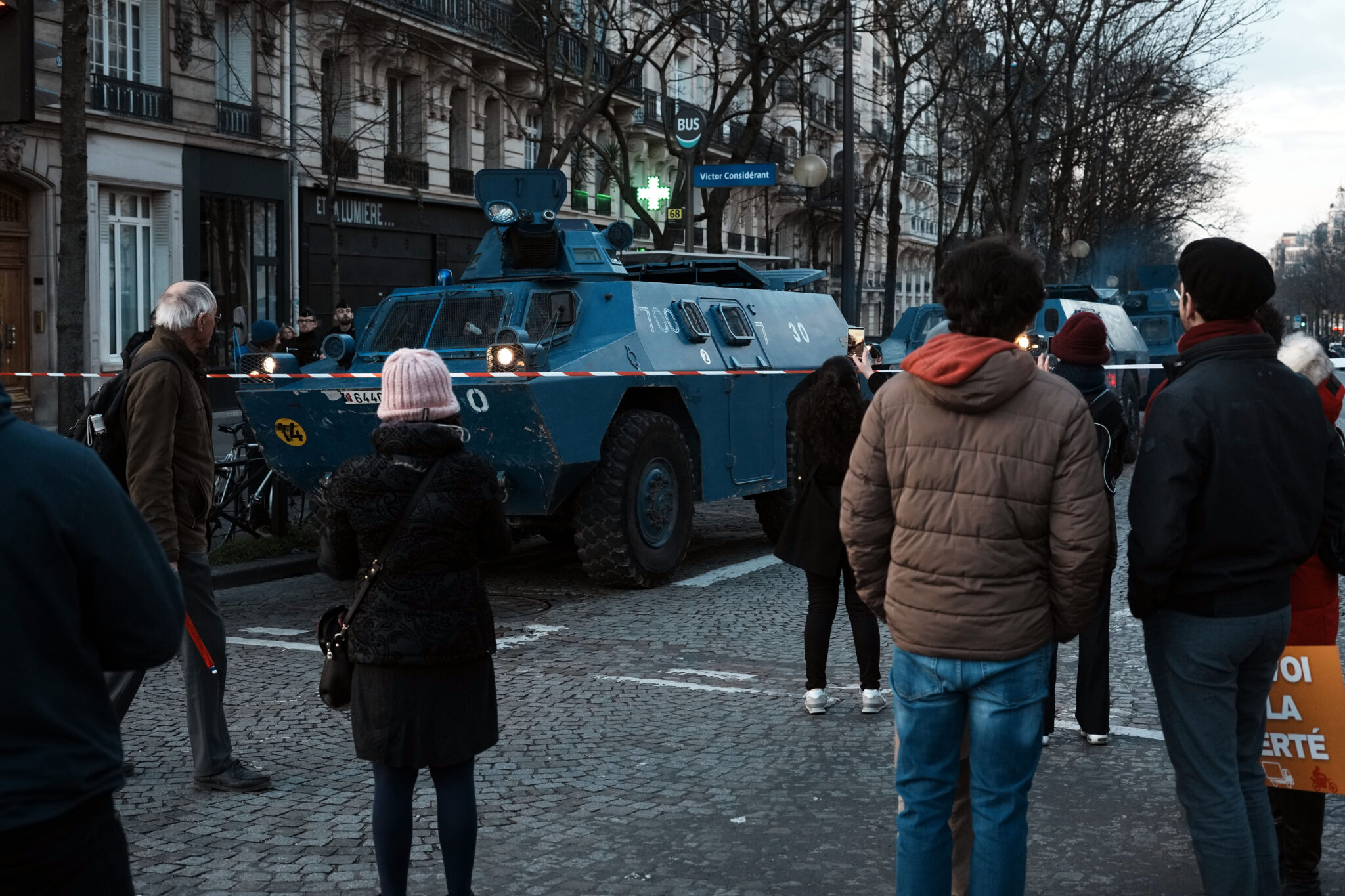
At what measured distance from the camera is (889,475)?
12.0 feet

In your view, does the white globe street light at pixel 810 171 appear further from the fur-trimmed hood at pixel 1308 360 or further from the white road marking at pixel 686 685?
the fur-trimmed hood at pixel 1308 360

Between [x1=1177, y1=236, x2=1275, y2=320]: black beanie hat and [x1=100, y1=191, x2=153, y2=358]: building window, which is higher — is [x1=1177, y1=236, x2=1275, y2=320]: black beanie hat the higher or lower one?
the lower one

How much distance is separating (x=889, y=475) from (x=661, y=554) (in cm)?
683

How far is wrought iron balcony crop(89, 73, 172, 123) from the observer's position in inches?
854

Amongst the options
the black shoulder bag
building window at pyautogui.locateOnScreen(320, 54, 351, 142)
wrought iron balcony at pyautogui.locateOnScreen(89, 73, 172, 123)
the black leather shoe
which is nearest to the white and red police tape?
the black leather shoe

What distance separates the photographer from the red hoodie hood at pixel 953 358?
3.46 m

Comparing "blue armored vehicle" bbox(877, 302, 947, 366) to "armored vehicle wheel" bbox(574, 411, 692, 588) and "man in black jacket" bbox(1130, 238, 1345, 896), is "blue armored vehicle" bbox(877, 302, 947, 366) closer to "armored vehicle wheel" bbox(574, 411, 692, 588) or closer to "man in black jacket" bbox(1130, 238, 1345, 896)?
"armored vehicle wheel" bbox(574, 411, 692, 588)

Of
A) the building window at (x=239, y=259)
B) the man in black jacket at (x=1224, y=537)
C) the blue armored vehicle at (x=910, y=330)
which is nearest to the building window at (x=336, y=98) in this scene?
the building window at (x=239, y=259)

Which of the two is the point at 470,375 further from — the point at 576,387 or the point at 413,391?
the point at 413,391

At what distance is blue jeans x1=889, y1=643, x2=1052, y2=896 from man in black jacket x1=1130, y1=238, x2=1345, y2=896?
1.28 feet

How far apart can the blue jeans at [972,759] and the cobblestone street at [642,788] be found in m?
0.99

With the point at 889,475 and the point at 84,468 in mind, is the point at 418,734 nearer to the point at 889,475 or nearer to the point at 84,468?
the point at 889,475

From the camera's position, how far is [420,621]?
13.3ft

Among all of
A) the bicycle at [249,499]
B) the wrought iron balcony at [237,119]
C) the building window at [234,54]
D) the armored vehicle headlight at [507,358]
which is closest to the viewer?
the armored vehicle headlight at [507,358]
